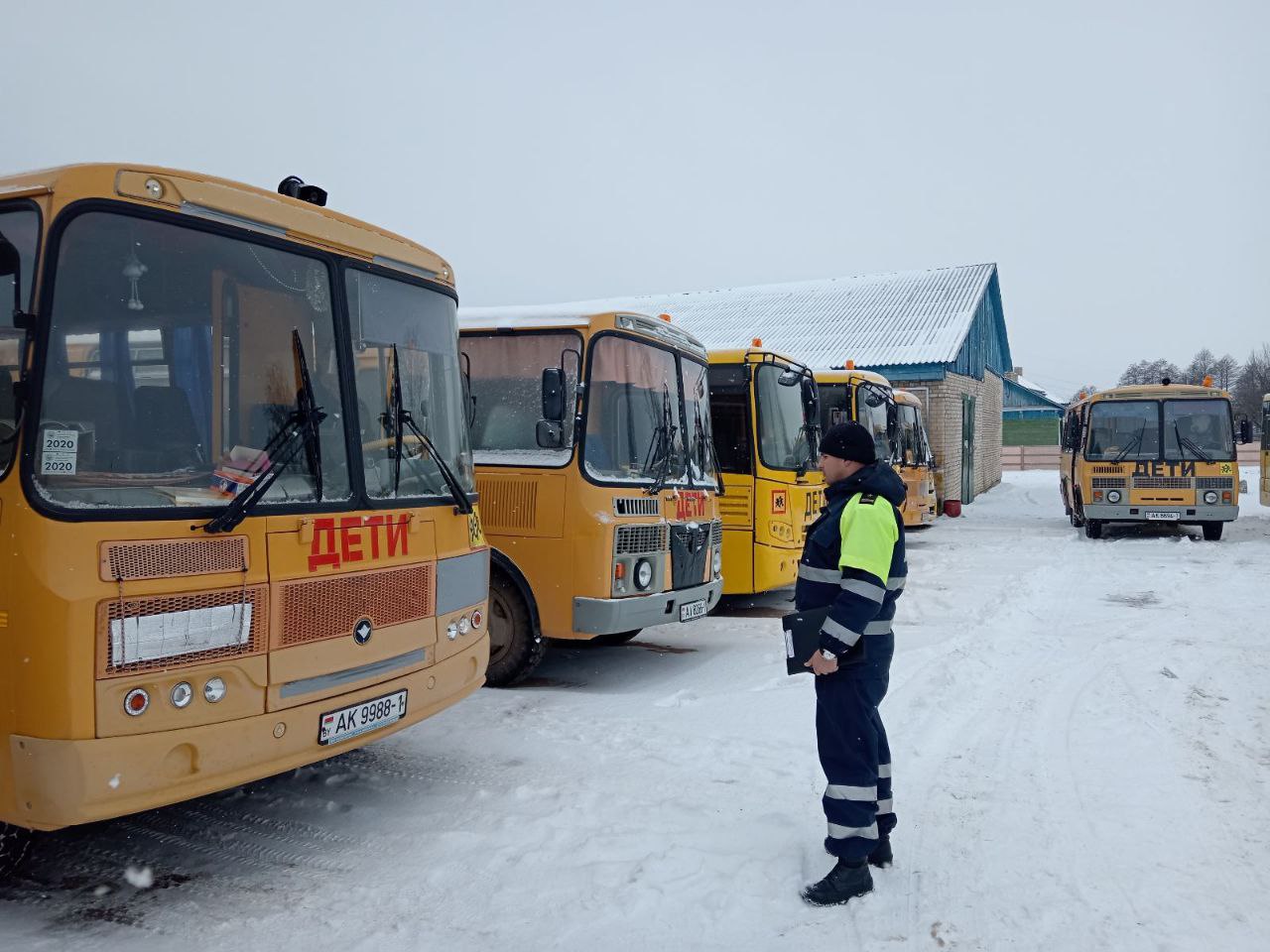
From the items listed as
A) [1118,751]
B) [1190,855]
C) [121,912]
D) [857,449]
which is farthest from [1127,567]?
[121,912]

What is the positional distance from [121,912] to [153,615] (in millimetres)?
1203

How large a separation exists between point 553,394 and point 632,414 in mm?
916

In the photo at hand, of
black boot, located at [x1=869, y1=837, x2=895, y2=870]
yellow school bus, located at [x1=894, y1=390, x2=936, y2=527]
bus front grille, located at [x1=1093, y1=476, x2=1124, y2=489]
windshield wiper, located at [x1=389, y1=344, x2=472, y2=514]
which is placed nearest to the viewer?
black boot, located at [x1=869, y1=837, x2=895, y2=870]

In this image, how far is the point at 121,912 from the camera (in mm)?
3705

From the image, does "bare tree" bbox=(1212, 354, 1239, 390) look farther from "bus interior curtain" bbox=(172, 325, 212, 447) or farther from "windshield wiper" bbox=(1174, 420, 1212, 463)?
"bus interior curtain" bbox=(172, 325, 212, 447)

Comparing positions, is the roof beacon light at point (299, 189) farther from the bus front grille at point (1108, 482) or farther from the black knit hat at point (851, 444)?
the bus front grille at point (1108, 482)

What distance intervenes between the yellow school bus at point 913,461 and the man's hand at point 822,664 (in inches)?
510

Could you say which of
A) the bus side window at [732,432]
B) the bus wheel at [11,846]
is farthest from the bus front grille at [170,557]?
the bus side window at [732,432]

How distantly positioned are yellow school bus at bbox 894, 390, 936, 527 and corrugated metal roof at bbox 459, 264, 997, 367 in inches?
219

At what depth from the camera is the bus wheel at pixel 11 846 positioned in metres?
3.56

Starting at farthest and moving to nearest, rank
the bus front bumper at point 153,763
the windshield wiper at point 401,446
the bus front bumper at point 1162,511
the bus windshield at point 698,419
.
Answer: the bus front bumper at point 1162,511 → the bus windshield at point 698,419 → the windshield wiper at point 401,446 → the bus front bumper at point 153,763

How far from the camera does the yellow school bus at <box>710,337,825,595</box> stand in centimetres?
925

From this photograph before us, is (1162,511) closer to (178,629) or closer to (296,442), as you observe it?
(296,442)

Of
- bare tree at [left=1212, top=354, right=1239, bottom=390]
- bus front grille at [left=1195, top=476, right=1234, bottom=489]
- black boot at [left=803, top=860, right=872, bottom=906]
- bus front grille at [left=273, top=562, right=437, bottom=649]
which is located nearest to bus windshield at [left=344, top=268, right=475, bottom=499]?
bus front grille at [left=273, top=562, right=437, bottom=649]
